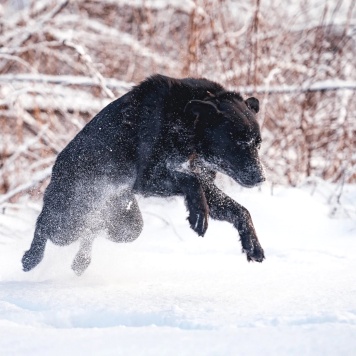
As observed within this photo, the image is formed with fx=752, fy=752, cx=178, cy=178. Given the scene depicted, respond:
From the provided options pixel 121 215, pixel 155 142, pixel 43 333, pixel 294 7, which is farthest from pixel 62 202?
pixel 294 7

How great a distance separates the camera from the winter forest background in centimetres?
225

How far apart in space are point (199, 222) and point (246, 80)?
3.33m

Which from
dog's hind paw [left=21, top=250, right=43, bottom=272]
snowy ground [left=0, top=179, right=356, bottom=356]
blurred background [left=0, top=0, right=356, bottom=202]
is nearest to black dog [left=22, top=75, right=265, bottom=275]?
dog's hind paw [left=21, top=250, right=43, bottom=272]

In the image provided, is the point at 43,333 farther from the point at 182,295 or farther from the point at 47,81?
the point at 47,81

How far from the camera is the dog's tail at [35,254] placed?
3898 mm

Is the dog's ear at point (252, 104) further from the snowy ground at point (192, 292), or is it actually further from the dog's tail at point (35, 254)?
the dog's tail at point (35, 254)

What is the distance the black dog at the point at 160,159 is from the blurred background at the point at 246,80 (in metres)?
1.41

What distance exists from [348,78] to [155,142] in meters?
4.25

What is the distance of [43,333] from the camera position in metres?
2.32

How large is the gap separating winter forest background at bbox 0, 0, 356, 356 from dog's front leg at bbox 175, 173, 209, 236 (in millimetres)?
257

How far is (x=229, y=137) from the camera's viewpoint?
11.1ft

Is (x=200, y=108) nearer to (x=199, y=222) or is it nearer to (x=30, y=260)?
(x=199, y=222)

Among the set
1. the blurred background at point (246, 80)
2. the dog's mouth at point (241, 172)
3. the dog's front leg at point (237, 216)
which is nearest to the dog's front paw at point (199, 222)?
the dog's front leg at point (237, 216)

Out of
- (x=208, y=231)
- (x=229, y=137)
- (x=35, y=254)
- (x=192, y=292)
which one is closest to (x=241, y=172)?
(x=229, y=137)
